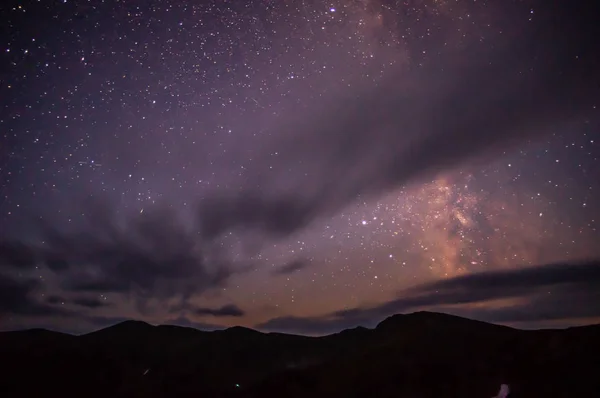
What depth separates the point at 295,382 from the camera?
90750mm

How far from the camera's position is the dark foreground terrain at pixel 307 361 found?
8300cm

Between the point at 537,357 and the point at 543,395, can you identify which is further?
the point at 537,357

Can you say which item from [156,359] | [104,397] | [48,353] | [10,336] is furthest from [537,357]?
[10,336]

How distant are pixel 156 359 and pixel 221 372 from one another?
3247cm

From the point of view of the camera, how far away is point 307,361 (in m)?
162

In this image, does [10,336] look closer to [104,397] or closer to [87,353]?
[87,353]

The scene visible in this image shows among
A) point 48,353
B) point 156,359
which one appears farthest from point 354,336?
point 48,353

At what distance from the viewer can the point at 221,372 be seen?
455 feet

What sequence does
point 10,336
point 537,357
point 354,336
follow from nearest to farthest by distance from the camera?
point 537,357 → point 10,336 → point 354,336

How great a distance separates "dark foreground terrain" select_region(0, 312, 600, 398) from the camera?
83000 millimetres

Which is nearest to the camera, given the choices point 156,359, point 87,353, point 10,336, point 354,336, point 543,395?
point 543,395

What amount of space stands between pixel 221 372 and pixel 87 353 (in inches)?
2053

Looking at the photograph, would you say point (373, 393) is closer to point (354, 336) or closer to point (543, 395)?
point (543, 395)

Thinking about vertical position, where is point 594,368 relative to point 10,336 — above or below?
below
